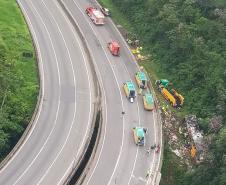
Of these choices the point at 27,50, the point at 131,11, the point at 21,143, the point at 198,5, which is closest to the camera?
the point at 21,143

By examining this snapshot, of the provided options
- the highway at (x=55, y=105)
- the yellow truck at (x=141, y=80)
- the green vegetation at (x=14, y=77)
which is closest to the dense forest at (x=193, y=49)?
the yellow truck at (x=141, y=80)

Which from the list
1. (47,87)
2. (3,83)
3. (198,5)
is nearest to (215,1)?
(198,5)

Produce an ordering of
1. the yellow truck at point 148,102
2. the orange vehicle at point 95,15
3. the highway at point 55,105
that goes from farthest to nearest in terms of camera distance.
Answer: the orange vehicle at point 95,15 → the yellow truck at point 148,102 → the highway at point 55,105

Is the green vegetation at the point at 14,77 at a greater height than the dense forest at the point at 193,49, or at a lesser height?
greater

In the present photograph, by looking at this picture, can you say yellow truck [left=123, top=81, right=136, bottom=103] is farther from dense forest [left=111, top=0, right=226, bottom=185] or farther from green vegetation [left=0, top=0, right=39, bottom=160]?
green vegetation [left=0, top=0, right=39, bottom=160]

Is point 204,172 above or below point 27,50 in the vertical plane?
below

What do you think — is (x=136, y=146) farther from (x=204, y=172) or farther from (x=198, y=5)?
(x=198, y=5)

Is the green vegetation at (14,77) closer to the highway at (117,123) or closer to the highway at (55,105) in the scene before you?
the highway at (55,105)
